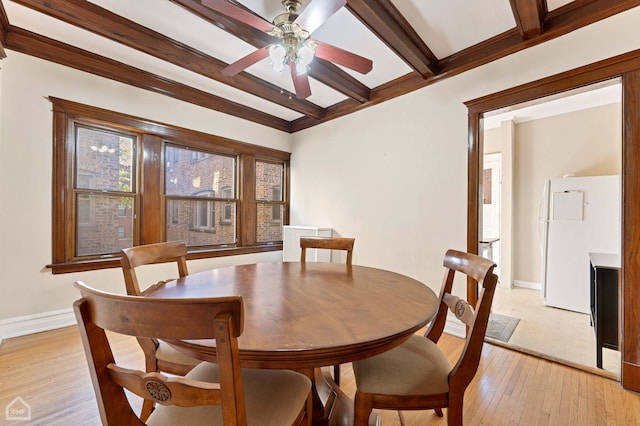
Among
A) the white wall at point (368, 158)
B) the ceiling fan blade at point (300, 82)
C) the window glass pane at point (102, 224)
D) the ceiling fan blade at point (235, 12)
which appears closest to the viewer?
the ceiling fan blade at point (235, 12)

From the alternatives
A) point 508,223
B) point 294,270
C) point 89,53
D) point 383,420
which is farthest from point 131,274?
point 508,223

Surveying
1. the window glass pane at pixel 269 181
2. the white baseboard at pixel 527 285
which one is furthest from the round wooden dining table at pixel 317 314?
the white baseboard at pixel 527 285

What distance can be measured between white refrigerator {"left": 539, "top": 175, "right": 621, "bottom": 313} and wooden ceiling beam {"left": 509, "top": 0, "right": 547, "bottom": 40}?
2121 mm

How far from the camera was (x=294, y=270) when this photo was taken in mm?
1799

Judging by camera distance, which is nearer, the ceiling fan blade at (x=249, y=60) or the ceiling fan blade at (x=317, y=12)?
the ceiling fan blade at (x=317, y=12)

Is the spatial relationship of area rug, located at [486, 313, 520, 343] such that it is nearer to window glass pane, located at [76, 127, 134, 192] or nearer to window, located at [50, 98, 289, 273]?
window, located at [50, 98, 289, 273]

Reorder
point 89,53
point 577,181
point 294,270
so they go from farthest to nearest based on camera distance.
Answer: point 577,181 → point 89,53 → point 294,270

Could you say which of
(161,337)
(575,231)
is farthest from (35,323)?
(575,231)

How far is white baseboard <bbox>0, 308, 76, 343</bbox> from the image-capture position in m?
2.35

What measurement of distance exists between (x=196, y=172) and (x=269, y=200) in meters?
1.22

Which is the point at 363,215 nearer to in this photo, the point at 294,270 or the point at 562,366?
the point at 294,270

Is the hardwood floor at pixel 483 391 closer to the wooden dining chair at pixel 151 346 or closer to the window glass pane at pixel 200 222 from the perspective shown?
the wooden dining chair at pixel 151 346

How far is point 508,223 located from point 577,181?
1165 mm

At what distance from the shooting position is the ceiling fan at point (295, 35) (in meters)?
1.51
